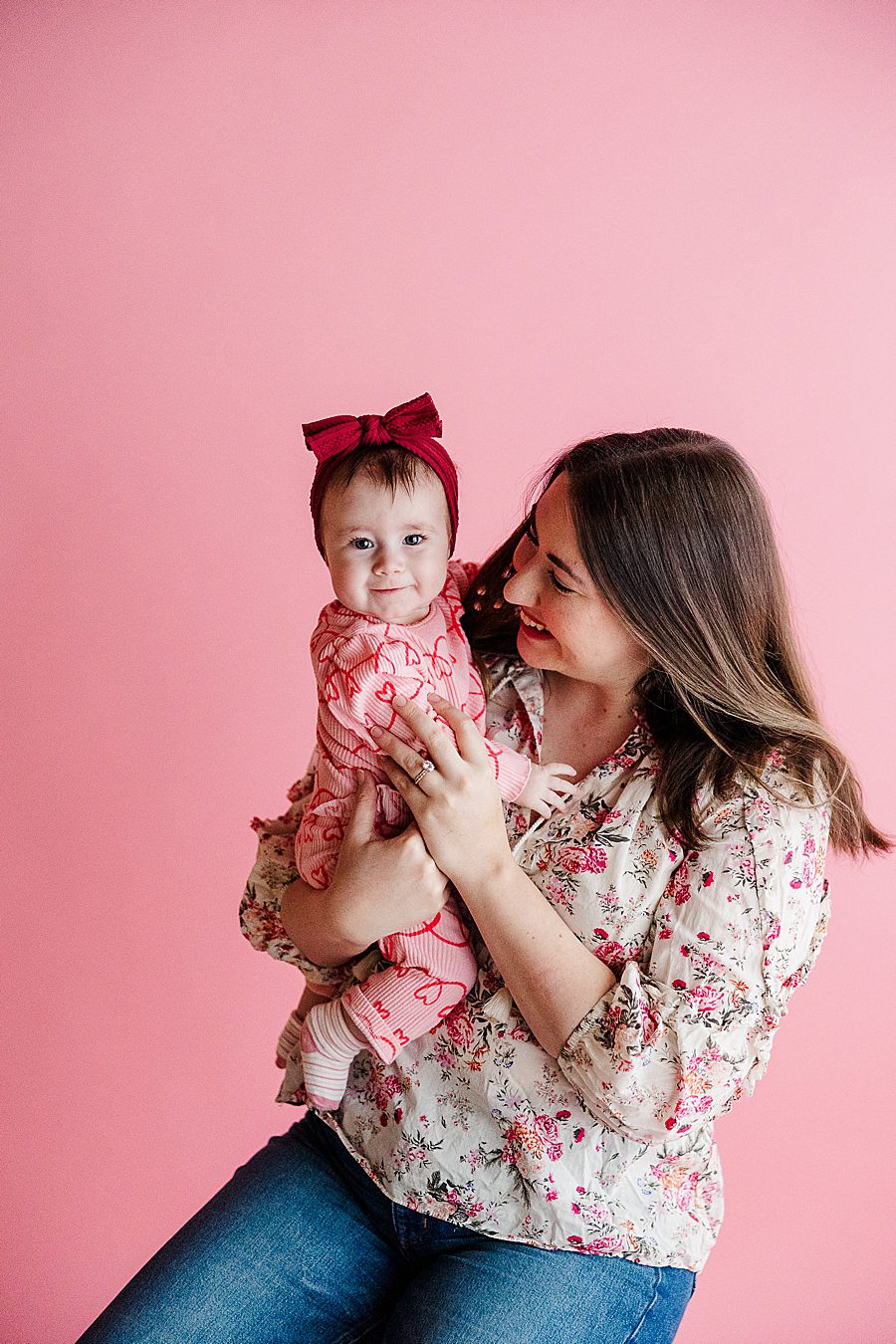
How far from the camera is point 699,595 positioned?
170cm

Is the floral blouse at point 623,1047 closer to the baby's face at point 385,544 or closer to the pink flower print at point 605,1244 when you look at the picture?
the pink flower print at point 605,1244

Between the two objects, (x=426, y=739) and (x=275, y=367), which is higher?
(x=275, y=367)

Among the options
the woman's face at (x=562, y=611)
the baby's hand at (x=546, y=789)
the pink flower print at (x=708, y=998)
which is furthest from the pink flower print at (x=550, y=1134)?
the woman's face at (x=562, y=611)

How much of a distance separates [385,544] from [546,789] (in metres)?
0.37

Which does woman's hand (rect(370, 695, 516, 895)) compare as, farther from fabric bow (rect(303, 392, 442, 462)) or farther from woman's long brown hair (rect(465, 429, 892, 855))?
fabric bow (rect(303, 392, 442, 462))

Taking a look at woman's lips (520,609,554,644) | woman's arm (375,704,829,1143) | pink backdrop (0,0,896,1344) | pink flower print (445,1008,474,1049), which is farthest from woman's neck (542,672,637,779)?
pink backdrop (0,0,896,1344)

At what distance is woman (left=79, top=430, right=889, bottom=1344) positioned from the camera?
159cm

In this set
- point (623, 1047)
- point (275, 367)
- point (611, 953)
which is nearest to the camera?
point (623, 1047)

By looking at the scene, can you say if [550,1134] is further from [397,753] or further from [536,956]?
[397,753]

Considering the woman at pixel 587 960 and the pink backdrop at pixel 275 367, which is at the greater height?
the pink backdrop at pixel 275 367

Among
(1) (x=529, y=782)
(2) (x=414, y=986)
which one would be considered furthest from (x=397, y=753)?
(2) (x=414, y=986)

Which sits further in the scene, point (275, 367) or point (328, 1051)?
point (275, 367)

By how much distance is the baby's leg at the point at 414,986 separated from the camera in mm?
1686

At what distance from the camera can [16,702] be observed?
2.62 m
